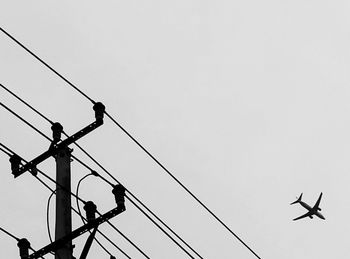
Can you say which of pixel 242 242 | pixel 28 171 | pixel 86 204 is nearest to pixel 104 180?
pixel 86 204

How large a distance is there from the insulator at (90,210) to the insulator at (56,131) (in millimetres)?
1333

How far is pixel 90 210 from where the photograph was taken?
43.4ft

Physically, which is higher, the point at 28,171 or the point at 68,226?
the point at 28,171

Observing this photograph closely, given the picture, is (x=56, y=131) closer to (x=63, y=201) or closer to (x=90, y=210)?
(x=63, y=201)

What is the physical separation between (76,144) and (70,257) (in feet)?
7.16

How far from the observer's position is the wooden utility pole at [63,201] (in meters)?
13.0

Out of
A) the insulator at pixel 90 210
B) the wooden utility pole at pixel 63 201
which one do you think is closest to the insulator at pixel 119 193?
the insulator at pixel 90 210

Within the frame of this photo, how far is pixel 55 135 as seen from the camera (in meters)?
13.6

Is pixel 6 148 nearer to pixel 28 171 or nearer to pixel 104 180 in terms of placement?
pixel 28 171

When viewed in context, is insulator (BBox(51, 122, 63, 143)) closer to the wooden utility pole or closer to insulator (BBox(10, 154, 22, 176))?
the wooden utility pole

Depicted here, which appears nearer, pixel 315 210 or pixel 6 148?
pixel 6 148

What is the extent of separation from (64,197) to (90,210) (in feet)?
1.86

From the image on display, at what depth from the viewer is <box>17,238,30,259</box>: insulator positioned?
43.7 feet

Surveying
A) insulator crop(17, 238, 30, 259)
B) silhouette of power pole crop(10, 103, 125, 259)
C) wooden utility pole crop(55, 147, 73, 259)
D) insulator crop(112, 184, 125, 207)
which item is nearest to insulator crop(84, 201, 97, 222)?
silhouette of power pole crop(10, 103, 125, 259)
